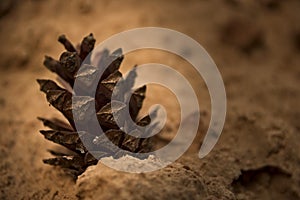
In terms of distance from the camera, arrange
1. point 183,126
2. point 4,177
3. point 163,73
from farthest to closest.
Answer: point 163,73 < point 183,126 < point 4,177

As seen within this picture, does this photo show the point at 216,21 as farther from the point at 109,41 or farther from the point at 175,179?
the point at 175,179

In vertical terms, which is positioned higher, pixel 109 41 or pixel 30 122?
pixel 109 41

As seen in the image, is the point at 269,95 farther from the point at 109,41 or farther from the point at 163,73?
the point at 109,41

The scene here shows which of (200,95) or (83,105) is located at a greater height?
(200,95)

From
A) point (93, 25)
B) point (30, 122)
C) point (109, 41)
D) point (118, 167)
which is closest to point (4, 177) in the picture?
point (30, 122)

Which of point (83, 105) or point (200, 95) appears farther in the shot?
point (200, 95)

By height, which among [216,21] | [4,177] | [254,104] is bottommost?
[4,177]

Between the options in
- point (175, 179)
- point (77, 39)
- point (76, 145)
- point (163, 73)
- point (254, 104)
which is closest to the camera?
point (175, 179)

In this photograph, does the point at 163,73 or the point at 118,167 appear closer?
the point at 118,167
